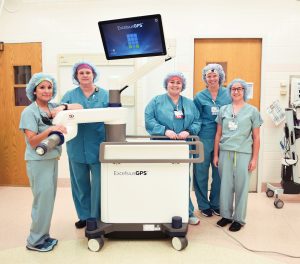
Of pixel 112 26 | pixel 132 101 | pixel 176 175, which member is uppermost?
pixel 112 26

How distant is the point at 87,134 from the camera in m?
2.64

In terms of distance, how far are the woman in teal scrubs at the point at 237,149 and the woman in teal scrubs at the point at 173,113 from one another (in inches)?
10.3

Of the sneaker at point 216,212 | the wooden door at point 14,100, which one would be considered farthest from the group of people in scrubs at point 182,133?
the wooden door at point 14,100

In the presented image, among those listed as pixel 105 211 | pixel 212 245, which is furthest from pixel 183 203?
pixel 105 211

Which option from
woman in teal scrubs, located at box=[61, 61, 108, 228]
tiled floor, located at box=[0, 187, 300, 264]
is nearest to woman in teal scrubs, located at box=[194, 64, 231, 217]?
tiled floor, located at box=[0, 187, 300, 264]

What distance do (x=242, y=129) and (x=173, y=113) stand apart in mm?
585

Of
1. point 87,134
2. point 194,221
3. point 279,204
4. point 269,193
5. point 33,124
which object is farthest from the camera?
point 269,193

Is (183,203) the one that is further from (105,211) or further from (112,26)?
(112,26)

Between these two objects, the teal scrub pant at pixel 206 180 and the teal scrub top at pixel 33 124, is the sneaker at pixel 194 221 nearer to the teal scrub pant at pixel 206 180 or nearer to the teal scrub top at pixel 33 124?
the teal scrub pant at pixel 206 180

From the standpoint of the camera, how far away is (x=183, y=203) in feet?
8.05

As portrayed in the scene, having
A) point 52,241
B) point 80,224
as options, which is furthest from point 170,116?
point 52,241

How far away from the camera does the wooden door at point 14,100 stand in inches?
156

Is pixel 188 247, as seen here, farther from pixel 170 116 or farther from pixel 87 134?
pixel 87 134

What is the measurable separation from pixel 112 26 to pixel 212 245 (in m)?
1.75
